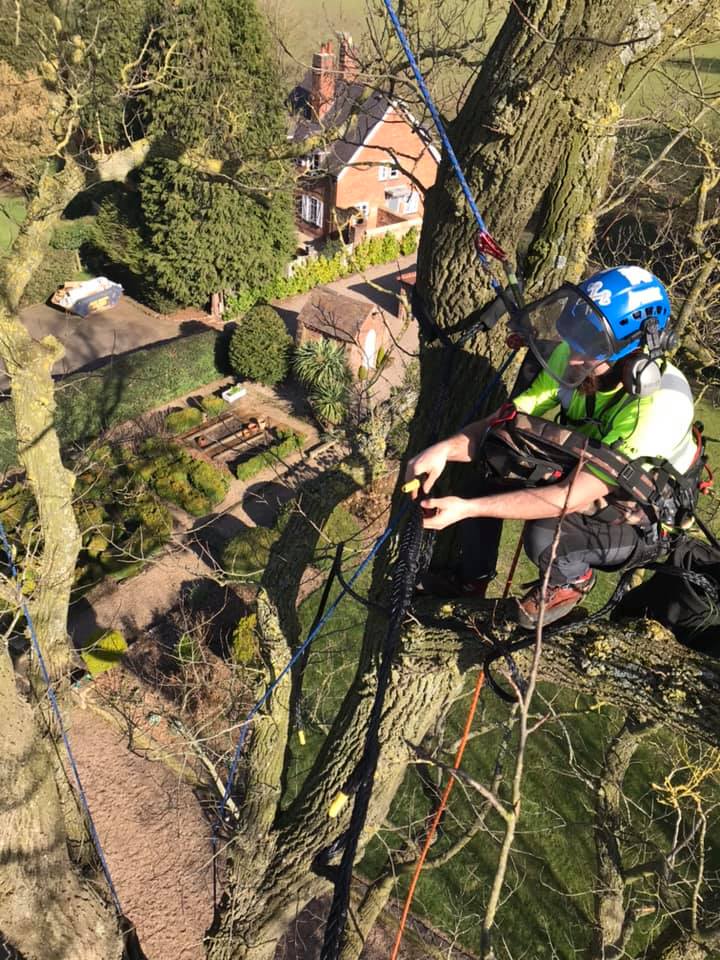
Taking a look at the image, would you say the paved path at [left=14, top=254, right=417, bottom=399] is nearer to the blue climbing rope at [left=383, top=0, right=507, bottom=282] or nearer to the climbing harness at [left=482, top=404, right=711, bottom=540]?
the blue climbing rope at [left=383, top=0, right=507, bottom=282]

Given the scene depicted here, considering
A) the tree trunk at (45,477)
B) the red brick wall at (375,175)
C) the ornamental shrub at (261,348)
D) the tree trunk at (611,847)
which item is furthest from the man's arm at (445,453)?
the red brick wall at (375,175)

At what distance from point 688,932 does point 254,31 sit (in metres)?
20.6

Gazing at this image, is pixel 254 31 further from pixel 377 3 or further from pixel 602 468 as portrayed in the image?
pixel 602 468

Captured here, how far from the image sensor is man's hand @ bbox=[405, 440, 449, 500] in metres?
3.44

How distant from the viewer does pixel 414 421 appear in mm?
4379

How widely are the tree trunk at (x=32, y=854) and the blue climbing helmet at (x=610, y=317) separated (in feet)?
13.6

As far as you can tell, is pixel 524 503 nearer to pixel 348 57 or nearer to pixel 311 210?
pixel 348 57

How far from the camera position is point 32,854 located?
188 inches

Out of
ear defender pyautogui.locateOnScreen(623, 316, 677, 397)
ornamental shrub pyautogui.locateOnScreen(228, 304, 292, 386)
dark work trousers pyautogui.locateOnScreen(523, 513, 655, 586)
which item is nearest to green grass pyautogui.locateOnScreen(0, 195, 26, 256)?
ornamental shrub pyautogui.locateOnScreen(228, 304, 292, 386)

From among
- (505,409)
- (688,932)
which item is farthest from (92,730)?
(505,409)

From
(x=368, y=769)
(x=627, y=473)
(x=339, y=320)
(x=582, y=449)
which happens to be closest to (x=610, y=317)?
(x=582, y=449)

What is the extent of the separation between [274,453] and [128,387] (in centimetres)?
466

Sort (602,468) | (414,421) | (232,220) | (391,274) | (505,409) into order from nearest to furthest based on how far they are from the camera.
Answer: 1. (602,468)
2. (505,409)
3. (414,421)
4. (232,220)
5. (391,274)

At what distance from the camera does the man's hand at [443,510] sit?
3053 mm
